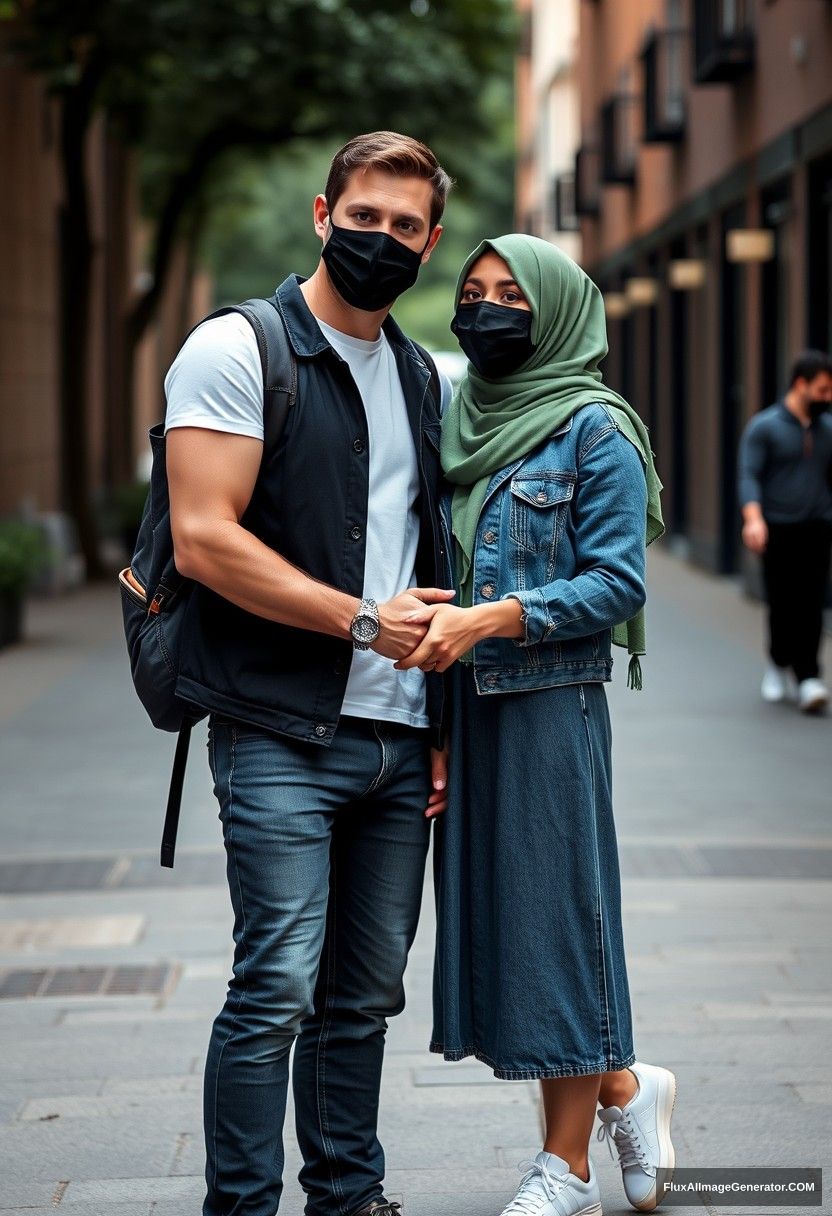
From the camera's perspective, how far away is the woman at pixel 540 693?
3373 millimetres

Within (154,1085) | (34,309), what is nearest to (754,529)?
(154,1085)

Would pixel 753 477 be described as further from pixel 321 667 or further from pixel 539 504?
pixel 321 667

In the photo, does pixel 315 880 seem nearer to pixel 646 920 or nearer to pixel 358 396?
pixel 358 396

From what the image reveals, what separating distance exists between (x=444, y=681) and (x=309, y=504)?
1.44 ft

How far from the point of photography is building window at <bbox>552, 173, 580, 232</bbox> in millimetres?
33344

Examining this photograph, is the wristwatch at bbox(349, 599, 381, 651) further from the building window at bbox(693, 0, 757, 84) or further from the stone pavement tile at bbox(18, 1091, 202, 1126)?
the building window at bbox(693, 0, 757, 84)

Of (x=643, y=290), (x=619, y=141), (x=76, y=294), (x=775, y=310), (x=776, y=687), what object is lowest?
(x=776, y=687)

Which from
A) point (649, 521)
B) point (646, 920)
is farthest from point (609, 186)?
point (649, 521)

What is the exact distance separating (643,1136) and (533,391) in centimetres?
145

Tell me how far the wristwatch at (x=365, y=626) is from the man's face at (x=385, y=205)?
2.19 feet

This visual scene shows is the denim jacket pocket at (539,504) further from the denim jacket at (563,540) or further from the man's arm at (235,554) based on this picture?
the man's arm at (235,554)

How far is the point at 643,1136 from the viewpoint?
371cm

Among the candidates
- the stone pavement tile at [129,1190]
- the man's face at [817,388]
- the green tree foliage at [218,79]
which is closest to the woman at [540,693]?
the stone pavement tile at [129,1190]

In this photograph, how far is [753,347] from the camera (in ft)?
57.9
